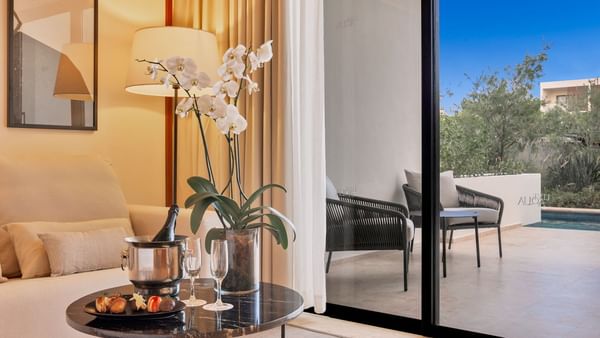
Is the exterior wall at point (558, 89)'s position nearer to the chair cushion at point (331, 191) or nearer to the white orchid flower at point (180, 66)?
the chair cushion at point (331, 191)

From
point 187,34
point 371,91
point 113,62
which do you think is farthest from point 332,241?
point 113,62

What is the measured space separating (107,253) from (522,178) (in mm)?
2009

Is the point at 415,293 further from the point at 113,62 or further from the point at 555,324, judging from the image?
the point at 113,62

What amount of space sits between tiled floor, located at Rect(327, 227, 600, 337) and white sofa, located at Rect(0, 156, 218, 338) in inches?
45.6

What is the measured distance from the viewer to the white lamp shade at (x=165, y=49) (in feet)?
10.5

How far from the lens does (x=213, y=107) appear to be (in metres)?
1.92

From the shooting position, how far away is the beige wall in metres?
3.43

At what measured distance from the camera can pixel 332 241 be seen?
11.7 ft

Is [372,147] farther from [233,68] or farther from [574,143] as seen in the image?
[233,68]

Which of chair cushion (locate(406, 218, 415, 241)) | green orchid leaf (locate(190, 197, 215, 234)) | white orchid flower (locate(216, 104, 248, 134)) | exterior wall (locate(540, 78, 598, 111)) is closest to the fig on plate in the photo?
green orchid leaf (locate(190, 197, 215, 234))

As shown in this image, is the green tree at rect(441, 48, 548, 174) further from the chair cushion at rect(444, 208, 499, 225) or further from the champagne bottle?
the champagne bottle

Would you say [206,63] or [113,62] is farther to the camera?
[113,62]

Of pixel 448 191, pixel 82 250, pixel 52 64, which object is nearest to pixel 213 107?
pixel 82 250

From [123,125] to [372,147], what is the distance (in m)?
1.53
